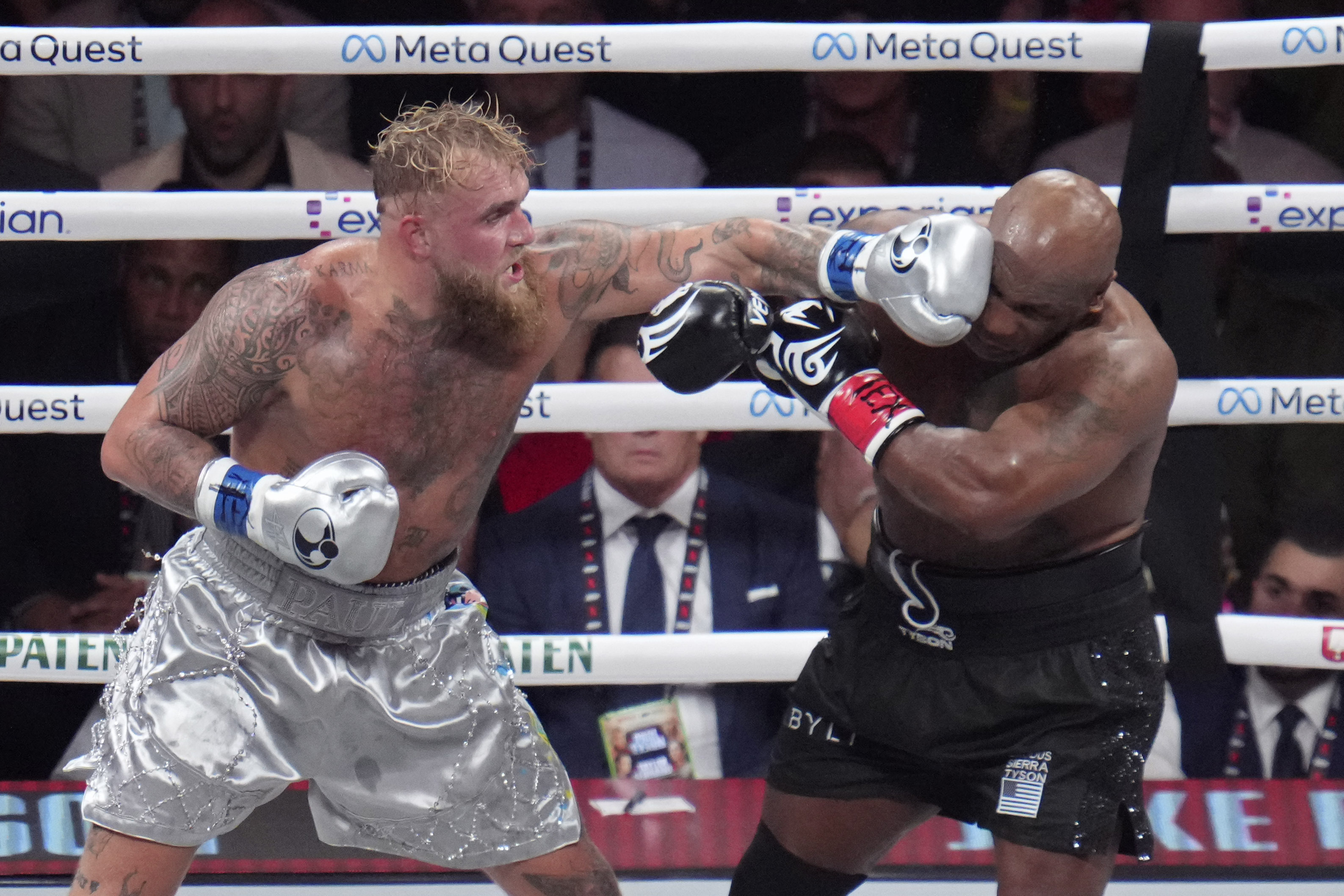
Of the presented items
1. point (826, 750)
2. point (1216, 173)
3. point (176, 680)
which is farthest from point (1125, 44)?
point (176, 680)

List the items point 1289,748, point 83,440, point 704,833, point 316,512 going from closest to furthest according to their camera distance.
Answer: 1. point 316,512
2. point 704,833
3. point 1289,748
4. point 83,440

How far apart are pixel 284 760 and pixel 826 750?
762 mm

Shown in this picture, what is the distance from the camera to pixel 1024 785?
1.99 meters

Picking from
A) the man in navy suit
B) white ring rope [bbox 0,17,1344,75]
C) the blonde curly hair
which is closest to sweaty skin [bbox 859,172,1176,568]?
the blonde curly hair

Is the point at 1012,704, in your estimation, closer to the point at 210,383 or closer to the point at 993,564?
the point at 993,564

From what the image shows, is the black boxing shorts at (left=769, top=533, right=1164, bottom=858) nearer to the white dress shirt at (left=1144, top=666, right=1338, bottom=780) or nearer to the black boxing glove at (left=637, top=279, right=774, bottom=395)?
the black boxing glove at (left=637, top=279, right=774, bottom=395)

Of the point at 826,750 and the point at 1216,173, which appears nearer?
the point at 826,750

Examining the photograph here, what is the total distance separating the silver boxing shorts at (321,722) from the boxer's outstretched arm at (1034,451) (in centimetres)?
67

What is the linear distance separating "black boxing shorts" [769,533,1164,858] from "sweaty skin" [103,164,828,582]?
21.1 inches

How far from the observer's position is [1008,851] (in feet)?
6.53

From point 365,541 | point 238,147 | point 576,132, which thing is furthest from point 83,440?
point 365,541

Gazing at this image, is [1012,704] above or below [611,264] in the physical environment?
below

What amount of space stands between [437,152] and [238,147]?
145 cm

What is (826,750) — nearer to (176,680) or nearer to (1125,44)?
(176,680)
